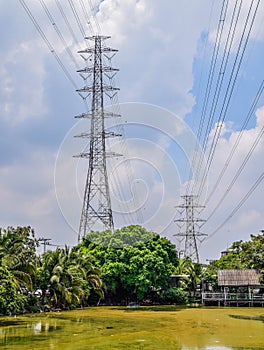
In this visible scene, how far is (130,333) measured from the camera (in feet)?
63.8

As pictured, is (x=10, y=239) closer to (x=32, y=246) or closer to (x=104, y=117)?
(x=32, y=246)

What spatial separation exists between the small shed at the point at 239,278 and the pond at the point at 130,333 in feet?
38.5

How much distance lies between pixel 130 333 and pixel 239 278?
69.6 ft

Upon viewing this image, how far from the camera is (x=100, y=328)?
21.2m

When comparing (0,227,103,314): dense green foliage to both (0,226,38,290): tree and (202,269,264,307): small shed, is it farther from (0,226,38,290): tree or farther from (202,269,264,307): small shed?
(202,269,264,307): small shed

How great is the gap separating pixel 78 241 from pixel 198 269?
12.1m

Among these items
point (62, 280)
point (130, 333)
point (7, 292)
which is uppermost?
point (62, 280)

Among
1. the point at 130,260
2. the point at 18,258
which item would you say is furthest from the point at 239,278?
the point at 18,258

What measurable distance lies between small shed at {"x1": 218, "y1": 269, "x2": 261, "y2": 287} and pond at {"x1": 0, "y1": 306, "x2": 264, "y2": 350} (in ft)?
38.5

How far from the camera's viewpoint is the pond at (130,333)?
53.5 ft

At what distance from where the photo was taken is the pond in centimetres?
1630

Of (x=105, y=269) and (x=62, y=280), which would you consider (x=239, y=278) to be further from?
(x=62, y=280)

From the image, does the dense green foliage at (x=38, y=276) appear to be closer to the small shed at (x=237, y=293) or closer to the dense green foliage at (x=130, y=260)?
the dense green foliage at (x=130, y=260)

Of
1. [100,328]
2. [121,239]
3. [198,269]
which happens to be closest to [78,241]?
[121,239]
